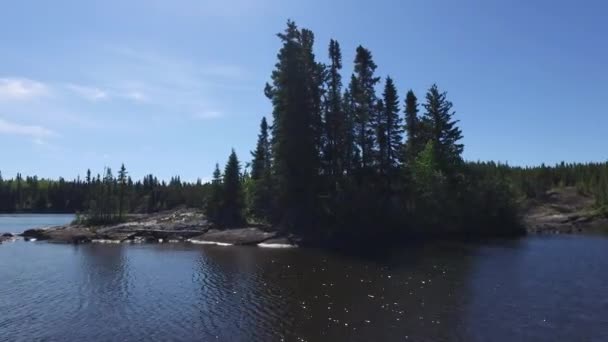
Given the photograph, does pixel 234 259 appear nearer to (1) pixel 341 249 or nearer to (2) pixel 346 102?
(1) pixel 341 249

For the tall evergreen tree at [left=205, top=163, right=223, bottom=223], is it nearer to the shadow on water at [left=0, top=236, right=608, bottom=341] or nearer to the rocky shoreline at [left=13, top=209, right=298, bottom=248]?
the rocky shoreline at [left=13, top=209, right=298, bottom=248]

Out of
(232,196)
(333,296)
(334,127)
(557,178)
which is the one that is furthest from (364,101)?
(557,178)

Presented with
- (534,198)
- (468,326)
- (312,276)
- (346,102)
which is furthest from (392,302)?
(534,198)

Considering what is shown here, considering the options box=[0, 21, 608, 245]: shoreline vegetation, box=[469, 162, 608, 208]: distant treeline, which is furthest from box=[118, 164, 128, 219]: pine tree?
box=[469, 162, 608, 208]: distant treeline

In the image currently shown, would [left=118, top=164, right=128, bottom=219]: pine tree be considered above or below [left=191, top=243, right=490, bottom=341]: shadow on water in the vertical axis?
above

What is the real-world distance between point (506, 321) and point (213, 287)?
20715 millimetres

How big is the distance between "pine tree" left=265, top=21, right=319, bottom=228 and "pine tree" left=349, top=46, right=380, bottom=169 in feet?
31.0

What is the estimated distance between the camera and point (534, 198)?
393 feet

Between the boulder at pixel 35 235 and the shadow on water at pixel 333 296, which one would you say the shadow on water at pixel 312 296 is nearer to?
the shadow on water at pixel 333 296

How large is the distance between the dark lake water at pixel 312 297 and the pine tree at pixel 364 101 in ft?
94.9

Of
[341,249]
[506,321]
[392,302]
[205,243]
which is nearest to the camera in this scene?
[506,321]

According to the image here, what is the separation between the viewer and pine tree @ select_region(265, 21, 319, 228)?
2662 inches

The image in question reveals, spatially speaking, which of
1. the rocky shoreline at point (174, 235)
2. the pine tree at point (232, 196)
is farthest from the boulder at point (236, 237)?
the pine tree at point (232, 196)

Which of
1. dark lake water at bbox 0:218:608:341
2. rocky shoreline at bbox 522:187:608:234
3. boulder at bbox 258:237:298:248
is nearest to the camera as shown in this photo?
dark lake water at bbox 0:218:608:341
